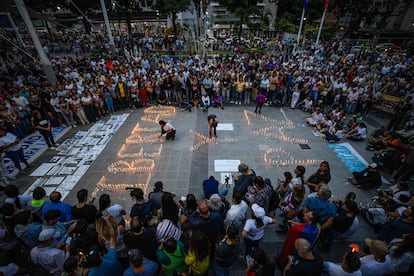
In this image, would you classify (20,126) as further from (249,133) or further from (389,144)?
(389,144)

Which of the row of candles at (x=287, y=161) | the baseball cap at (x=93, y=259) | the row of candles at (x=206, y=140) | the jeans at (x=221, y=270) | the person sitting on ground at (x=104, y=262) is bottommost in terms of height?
the row of candles at (x=206, y=140)

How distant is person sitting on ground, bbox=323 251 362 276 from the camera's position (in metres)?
3.00

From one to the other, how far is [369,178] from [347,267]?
15.7 ft

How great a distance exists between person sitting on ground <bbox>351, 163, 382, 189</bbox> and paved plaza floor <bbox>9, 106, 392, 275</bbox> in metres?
0.21

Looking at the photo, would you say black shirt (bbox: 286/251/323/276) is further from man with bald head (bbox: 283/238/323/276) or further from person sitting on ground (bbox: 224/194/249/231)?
person sitting on ground (bbox: 224/194/249/231)

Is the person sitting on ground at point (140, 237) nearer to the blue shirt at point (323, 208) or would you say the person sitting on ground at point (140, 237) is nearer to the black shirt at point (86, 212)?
the black shirt at point (86, 212)

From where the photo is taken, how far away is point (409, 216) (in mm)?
4059

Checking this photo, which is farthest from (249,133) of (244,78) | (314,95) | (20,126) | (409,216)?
(20,126)

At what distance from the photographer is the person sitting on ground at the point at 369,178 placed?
6.66m

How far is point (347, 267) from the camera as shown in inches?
122

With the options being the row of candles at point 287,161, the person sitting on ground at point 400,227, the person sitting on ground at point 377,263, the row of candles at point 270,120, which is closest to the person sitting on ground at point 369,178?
the row of candles at point 287,161

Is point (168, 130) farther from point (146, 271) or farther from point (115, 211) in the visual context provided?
point (146, 271)

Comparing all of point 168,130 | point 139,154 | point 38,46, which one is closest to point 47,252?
point 139,154

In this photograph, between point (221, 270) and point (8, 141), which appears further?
point (8, 141)
